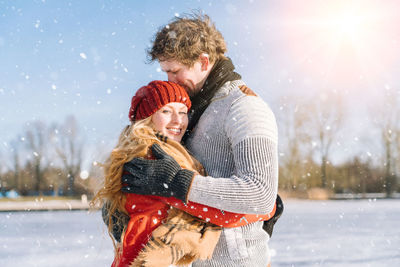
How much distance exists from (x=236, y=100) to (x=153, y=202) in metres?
0.69

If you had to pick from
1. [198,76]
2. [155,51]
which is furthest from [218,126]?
[155,51]

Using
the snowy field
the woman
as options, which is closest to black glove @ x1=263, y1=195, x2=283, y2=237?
the woman

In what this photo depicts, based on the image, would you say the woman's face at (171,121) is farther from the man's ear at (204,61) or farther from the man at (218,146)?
the man's ear at (204,61)

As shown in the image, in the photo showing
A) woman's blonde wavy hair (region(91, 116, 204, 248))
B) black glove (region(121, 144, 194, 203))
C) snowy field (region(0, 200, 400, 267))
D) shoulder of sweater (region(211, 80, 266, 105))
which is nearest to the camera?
black glove (region(121, 144, 194, 203))

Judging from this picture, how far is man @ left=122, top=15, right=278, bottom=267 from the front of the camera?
196 cm

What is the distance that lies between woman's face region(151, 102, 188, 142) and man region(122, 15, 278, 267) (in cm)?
10

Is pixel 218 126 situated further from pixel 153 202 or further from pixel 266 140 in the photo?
pixel 153 202

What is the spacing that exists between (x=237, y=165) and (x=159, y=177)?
39 cm

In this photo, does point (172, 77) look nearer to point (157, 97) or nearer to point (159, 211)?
point (157, 97)

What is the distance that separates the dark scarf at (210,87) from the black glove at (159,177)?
455 millimetres

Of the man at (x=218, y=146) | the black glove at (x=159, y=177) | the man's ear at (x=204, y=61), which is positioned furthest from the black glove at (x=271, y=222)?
the man's ear at (x=204, y=61)

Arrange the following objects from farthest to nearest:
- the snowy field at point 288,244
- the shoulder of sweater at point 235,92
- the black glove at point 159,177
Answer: the snowy field at point 288,244
the shoulder of sweater at point 235,92
the black glove at point 159,177

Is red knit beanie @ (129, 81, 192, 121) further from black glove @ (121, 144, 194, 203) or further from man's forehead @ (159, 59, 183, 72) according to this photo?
black glove @ (121, 144, 194, 203)

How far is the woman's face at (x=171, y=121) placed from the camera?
2305 millimetres
